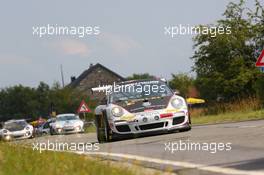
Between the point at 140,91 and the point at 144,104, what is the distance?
898mm

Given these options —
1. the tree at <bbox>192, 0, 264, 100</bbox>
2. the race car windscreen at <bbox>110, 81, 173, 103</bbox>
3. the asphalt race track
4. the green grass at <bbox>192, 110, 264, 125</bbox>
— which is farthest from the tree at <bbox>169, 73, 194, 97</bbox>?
the asphalt race track

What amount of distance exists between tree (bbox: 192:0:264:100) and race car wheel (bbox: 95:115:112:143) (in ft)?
84.7

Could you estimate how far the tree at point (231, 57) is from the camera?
43.4 metres

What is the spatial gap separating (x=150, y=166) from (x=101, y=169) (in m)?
1.33

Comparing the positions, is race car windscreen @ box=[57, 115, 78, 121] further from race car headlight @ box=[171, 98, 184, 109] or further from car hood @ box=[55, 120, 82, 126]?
race car headlight @ box=[171, 98, 184, 109]

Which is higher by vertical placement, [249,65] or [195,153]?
[249,65]

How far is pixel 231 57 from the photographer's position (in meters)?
45.2

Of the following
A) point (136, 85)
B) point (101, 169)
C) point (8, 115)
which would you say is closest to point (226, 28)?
point (136, 85)

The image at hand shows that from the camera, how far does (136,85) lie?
18.0 meters

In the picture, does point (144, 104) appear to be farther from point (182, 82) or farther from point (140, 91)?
point (182, 82)

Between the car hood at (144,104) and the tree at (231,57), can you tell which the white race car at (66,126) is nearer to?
the tree at (231,57)

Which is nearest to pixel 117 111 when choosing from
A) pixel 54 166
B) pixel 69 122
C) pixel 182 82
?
pixel 54 166

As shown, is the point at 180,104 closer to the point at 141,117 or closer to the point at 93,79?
the point at 141,117

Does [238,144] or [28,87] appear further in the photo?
[28,87]
